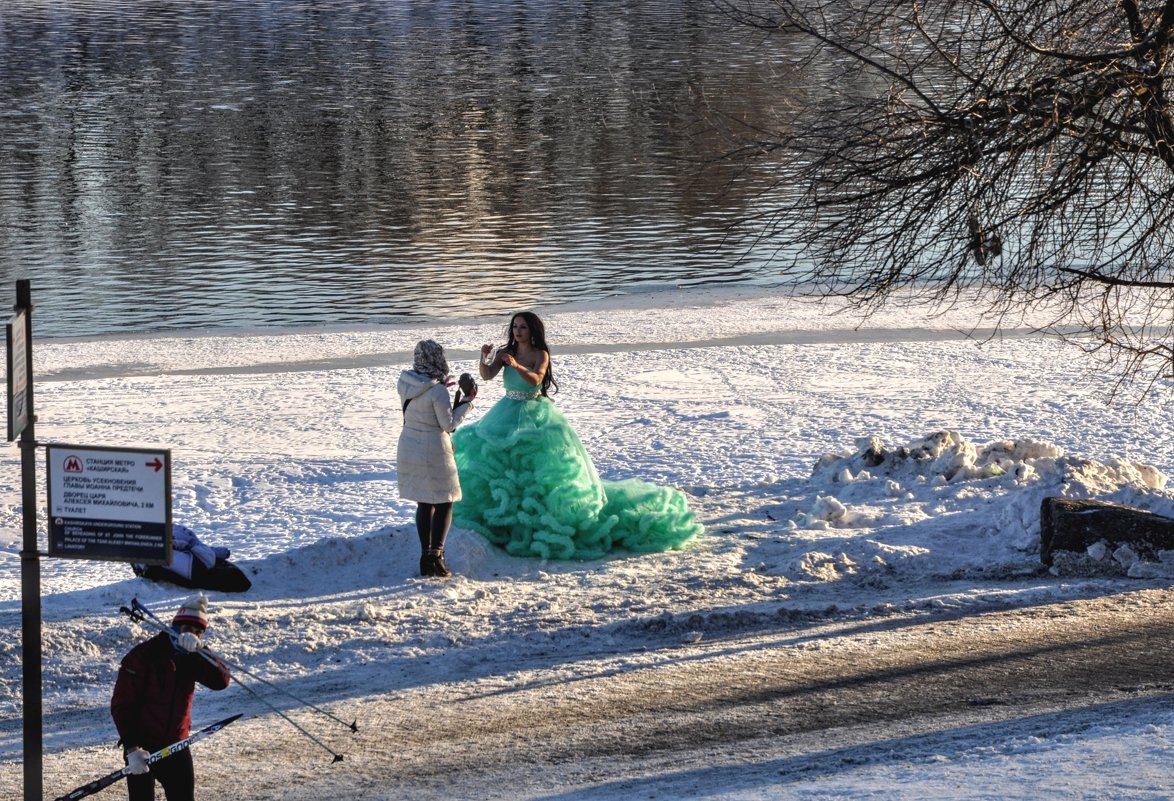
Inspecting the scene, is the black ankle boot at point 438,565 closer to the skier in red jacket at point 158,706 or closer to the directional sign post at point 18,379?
the skier in red jacket at point 158,706

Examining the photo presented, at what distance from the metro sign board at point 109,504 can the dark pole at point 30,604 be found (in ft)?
0.31

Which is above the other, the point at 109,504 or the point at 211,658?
the point at 109,504

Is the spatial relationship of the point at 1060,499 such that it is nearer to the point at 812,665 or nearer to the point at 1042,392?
the point at 812,665

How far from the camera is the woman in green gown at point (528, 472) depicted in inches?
424

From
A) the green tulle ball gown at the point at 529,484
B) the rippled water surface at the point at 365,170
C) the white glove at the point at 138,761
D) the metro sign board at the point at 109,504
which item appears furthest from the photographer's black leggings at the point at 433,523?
the rippled water surface at the point at 365,170

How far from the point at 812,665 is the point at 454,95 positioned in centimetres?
3828

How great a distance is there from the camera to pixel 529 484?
10.8 meters

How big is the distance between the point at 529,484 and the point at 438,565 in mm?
871

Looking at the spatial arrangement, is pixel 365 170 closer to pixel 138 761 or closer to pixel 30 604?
pixel 30 604

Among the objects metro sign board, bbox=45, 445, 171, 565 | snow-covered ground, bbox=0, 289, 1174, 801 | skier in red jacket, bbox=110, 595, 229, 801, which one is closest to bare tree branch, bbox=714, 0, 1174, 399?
snow-covered ground, bbox=0, 289, 1174, 801

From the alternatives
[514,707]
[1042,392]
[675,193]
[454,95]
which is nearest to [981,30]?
[514,707]

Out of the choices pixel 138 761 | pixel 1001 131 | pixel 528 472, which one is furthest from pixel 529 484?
pixel 138 761

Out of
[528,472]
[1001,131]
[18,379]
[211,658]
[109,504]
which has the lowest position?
[211,658]

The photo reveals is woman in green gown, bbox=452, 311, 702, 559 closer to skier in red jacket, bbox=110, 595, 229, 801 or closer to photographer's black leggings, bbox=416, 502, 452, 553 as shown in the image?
photographer's black leggings, bbox=416, 502, 452, 553
